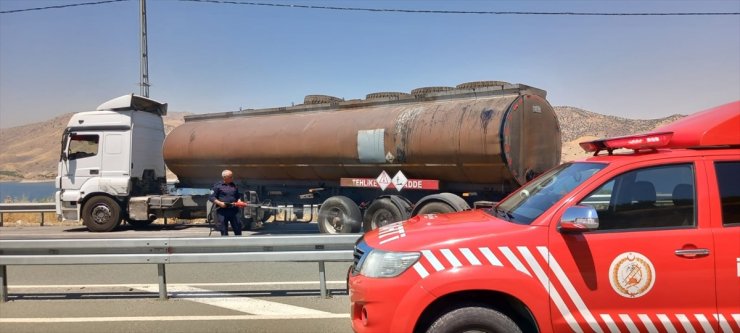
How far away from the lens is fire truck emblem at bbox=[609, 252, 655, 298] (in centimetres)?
347

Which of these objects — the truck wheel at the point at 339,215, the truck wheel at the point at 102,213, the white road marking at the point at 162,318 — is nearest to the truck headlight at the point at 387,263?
the white road marking at the point at 162,318

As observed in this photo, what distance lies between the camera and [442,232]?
3711mm

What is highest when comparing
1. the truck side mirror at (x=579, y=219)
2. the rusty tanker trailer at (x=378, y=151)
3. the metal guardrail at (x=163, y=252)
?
the rusty tanker trailer at (x=378, y=151)

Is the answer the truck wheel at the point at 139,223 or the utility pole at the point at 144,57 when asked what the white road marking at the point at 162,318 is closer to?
the truck wheel at the point at 139,223

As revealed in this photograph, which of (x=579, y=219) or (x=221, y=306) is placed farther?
(x=221, y=306)

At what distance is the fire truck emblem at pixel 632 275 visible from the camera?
3.47 m

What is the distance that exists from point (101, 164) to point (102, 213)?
131cm

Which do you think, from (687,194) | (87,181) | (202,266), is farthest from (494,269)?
(87,181)

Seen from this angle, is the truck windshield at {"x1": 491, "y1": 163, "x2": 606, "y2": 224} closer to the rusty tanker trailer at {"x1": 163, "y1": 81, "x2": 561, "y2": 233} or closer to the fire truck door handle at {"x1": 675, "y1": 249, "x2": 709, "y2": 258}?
the fire truck door handle at {"x1": 675, "y1": 249, "x2": 709, "y2": 258}

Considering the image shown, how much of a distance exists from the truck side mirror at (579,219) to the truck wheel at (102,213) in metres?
13.6

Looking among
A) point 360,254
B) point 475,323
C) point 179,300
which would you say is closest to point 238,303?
point 179,300

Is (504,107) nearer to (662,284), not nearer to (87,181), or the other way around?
(662,284)

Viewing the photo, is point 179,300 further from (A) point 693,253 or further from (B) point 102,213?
(B) point 102,213

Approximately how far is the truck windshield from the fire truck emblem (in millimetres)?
577
